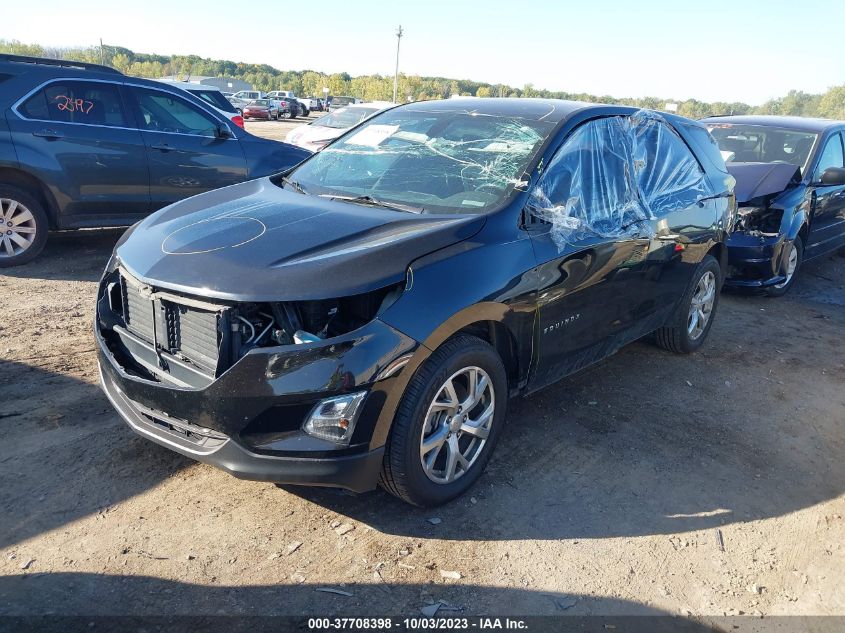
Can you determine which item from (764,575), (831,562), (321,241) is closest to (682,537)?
(764,575)

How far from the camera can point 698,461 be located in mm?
3852

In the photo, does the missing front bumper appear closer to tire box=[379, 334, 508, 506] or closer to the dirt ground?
tire box=[379, 334, 508, 506]

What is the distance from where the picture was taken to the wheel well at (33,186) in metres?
6.46

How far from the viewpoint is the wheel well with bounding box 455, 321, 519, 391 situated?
10.6 feet

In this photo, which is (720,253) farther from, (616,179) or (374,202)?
(374,202)

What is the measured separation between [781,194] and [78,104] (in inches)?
287

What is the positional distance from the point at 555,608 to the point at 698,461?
1.61 meters

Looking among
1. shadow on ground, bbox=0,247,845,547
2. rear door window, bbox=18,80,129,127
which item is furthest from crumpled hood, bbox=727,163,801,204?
rear door window, bbox=18,80,129,127

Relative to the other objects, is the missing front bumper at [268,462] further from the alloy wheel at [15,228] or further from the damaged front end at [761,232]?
the damaged front end at [761,232]

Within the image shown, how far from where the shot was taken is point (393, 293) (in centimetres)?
285

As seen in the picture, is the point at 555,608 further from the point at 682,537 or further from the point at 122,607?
the point at 122,607

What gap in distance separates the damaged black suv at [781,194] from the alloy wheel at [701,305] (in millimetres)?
1872

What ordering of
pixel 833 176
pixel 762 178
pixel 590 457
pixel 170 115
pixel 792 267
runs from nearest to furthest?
pixel 590 457, pixel 833 176, pixel 762 178, pixel 170 115, pixel 792 267

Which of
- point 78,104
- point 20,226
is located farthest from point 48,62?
point 20,226
